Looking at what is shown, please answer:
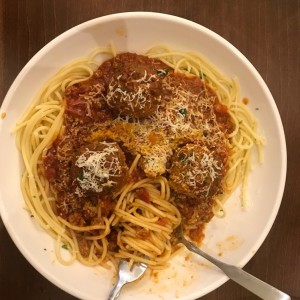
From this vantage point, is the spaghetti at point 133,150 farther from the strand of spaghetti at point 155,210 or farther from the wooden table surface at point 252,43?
the wooden table surface at point 252,43

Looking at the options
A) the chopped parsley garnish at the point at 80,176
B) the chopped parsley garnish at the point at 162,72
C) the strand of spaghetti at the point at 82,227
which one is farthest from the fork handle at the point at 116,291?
the chopped parsley garnish at the point at 162,72

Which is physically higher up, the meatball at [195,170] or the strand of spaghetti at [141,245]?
the meatball at [195,170]

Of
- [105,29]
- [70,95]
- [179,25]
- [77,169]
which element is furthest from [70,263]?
[179,25]

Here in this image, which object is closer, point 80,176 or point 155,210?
point 80,176

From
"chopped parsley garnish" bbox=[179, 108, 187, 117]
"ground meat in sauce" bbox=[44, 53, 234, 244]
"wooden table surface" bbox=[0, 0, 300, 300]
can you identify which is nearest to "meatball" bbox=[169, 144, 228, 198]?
"ground meat in sauce" bbox=[44, 53, 234, 244]

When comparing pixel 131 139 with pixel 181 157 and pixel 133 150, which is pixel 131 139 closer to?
pixel 133 150

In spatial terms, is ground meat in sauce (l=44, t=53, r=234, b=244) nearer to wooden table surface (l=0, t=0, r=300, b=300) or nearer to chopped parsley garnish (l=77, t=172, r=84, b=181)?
chopped parsley garnish (l=77, t=172, r=84, b=181)

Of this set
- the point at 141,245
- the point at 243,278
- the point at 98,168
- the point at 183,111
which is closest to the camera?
the point at 98,168

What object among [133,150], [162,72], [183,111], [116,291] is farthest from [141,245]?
[162,72]

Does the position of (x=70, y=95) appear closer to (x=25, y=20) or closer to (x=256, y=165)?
(x=25, y=20)
